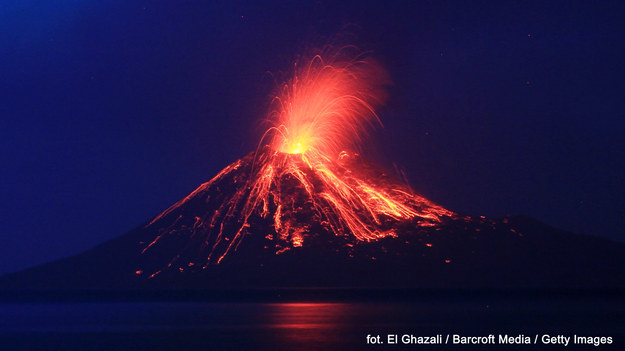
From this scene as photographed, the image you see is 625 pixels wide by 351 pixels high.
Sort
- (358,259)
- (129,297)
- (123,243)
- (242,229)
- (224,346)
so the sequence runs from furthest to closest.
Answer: (123,243) < (242,229) < (358,259) < (129,297) < (224,346)

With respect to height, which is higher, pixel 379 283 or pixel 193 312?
pixel 379 283

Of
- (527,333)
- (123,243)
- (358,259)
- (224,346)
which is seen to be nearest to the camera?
(224,346)

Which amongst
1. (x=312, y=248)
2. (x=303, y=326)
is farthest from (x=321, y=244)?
(x=303, y=326)

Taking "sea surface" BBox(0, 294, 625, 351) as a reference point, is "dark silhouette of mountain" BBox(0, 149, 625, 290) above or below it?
above

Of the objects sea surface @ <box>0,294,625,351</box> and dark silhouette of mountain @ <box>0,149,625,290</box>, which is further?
dark silhouette of mountain @ <box>0,149,625,290</box>

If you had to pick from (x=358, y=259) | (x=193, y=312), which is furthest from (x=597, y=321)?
(x=358, y=259)

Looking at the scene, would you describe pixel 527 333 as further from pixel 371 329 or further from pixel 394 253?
pixel 394 253
